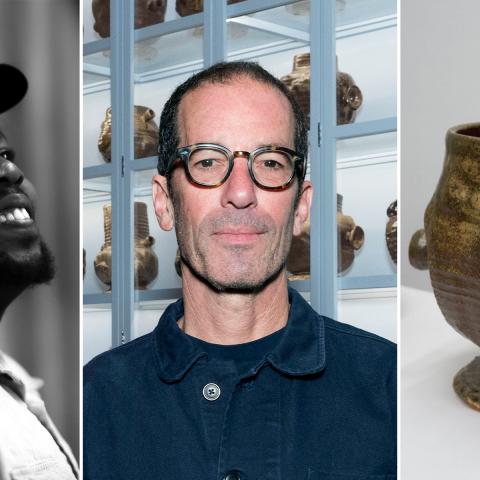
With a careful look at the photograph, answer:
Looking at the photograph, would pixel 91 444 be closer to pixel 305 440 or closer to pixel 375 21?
pixel 305 440

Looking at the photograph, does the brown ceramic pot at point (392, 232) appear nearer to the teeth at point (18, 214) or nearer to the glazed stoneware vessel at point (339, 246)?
the glazed stoneware vessel at point (339, 246)

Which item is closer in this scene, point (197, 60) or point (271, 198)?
point (271, 198)

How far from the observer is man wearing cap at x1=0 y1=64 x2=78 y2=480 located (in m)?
0.60

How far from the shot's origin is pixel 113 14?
80cm

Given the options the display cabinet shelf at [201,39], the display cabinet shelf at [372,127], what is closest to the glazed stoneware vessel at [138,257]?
the display cabinet shelf at [201,39]

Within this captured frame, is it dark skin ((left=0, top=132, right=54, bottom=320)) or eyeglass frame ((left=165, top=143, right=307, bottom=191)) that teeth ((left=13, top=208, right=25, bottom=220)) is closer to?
dark skin ((left=0, top=132, right=54, bottom=320))

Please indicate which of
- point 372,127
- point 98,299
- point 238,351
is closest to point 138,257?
point 98,299

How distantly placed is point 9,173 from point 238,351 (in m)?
0.19

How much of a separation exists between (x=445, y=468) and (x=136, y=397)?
229 mm

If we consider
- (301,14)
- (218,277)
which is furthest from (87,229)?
(301,14)

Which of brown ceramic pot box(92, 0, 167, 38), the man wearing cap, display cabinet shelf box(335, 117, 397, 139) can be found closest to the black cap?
the man wearing cap

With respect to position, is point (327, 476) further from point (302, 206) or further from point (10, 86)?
point (10, 86)

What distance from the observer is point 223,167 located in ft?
2.05

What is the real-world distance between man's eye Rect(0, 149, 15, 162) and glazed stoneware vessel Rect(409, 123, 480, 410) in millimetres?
300
